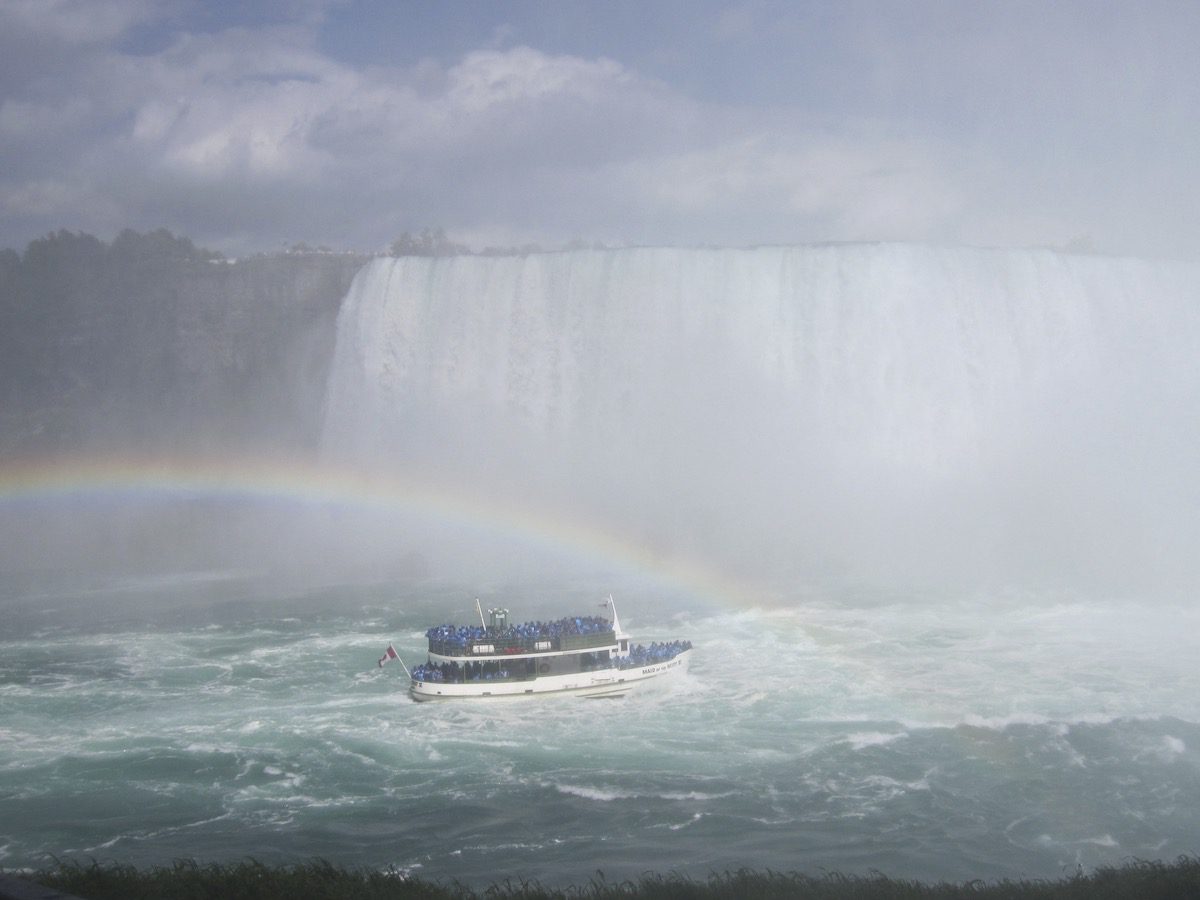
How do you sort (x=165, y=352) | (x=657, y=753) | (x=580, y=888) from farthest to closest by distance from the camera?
1. (x=165, y=352)
2. (x=657, y=753)
3. (x=580, y=888)

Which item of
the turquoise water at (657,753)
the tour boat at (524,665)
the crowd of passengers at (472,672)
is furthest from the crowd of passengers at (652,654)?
the crowd of passengers at (472,672)

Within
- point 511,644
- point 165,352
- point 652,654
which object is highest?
point 165,352

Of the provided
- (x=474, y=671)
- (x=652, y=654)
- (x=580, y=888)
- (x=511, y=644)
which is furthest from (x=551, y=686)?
(x=580, y=888)

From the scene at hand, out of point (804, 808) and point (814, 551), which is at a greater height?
point (814, 551)

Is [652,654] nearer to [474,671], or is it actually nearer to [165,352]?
[474,671]

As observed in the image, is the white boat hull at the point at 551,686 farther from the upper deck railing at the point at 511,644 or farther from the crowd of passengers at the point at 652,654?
the upper deck railing at the point at 511,644

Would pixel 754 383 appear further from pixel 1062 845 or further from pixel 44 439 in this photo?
pixel 44 439

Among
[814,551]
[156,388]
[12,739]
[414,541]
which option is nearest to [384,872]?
[12,739]
